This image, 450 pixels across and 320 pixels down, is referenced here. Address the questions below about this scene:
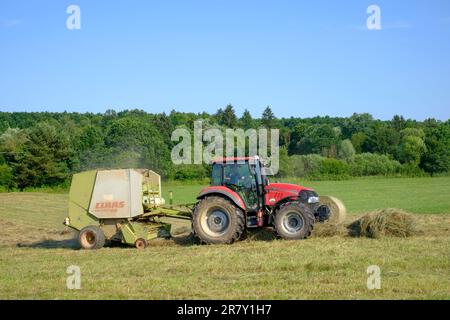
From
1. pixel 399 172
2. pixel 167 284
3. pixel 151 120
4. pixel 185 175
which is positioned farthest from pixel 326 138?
pixel 167 284

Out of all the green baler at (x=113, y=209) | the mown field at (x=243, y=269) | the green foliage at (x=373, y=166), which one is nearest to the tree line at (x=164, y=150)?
the green foliage at (x=373, y=166)

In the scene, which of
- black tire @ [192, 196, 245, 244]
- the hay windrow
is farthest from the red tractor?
the hay windrow

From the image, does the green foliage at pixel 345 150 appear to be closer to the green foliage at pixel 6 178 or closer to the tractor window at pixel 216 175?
the green foliage at pixel 6 178

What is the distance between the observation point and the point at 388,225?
12.6 metres

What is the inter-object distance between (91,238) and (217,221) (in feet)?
9.57

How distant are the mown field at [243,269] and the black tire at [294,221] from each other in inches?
11.7

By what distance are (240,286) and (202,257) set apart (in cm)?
290

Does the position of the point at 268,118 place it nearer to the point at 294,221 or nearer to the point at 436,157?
the point at 436,157

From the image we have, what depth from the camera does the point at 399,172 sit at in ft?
199

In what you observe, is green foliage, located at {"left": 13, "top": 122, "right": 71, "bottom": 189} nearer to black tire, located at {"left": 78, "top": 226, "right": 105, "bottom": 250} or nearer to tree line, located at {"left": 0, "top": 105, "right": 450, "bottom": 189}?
tree line, located at {"left": 0, "top": 105, "right": 450, "bottom": 189}

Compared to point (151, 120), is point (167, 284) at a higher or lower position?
lower

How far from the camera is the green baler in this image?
13.3m

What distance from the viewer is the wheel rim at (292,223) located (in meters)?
12.6

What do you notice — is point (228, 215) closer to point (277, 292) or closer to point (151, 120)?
point (277, 292)
